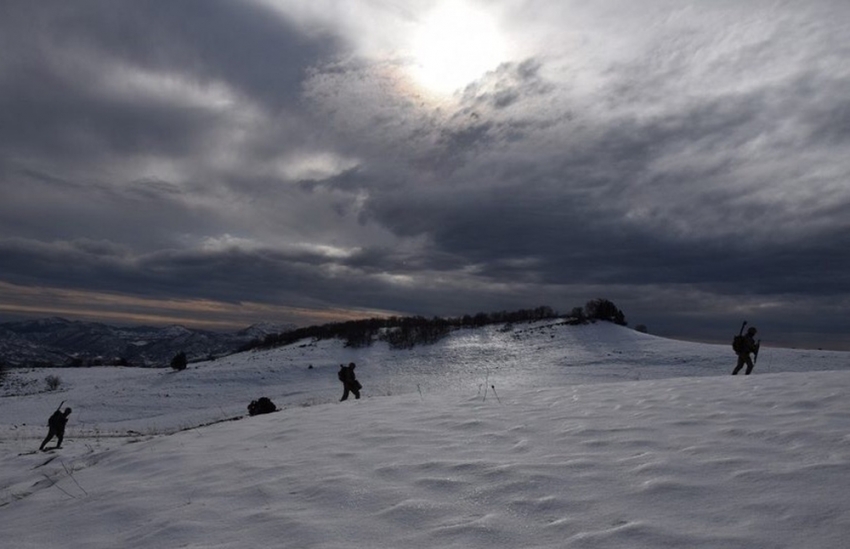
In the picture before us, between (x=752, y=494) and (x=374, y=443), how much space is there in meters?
4.87

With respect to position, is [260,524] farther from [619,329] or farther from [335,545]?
[619,329]

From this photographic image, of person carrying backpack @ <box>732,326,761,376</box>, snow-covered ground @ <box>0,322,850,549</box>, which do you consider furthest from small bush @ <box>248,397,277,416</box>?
person carrying backpack @ <box>732,326,761,376</box>

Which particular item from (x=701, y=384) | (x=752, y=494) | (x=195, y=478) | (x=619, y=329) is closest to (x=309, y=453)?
(x=195, y=478)

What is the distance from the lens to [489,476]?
573 centimetres

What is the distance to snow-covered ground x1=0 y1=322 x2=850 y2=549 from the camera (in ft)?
14.4

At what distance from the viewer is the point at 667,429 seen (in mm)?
7109

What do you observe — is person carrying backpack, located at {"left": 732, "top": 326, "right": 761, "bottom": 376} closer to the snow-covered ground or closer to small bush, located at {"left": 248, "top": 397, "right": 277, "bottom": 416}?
the snow-covered ground

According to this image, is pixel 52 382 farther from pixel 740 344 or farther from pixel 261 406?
pixel 740 344

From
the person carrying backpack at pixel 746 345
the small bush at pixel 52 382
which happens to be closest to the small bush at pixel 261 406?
the person carrying backpack at pixel 746 345

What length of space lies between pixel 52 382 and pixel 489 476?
56.0 metres

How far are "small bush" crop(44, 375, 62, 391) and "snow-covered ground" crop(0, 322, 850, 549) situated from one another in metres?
42.3

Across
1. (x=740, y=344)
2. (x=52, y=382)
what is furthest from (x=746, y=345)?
(x=52, y=382)

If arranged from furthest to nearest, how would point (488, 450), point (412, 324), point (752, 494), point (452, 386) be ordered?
point (412, 324) → point (452, 386) → point (488, 450) → point (752, 494)

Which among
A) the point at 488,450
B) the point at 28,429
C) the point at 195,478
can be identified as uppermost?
the point at 488,450
